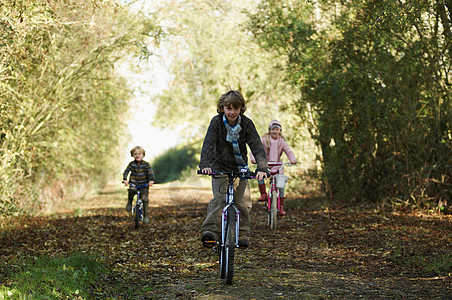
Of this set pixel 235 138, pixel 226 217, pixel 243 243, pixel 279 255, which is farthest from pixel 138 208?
pixel 235 138

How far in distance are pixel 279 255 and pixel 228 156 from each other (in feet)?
8.36

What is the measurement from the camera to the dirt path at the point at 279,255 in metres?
5.79

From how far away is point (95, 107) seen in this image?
16.2 m

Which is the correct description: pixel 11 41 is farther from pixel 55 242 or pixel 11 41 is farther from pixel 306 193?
pixel 306 193

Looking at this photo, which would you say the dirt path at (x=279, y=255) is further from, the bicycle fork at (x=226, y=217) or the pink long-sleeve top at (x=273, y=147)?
the pink long-sleeve top at (x=273, y=147)

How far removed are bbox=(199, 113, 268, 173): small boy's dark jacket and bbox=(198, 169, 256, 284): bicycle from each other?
0.74 ft

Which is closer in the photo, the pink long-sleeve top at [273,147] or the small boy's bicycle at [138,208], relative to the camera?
the pink long-sleeve top at [273,147]

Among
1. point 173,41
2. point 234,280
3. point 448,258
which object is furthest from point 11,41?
point 448,258

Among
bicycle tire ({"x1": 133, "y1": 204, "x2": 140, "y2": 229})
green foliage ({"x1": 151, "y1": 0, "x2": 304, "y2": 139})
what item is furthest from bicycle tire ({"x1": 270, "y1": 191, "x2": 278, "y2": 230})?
green foliage ({"x1": 151, "y1": 0, "x2": 304, "y2": 139})

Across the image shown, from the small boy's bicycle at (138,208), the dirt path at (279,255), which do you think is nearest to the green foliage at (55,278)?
the dirt path at (279,255)

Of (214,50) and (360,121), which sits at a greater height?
(214,50)

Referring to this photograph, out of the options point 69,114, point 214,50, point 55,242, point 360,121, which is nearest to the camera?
point 55,242

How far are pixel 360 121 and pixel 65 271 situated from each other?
9.32m

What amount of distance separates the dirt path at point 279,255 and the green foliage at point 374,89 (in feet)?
4.05
